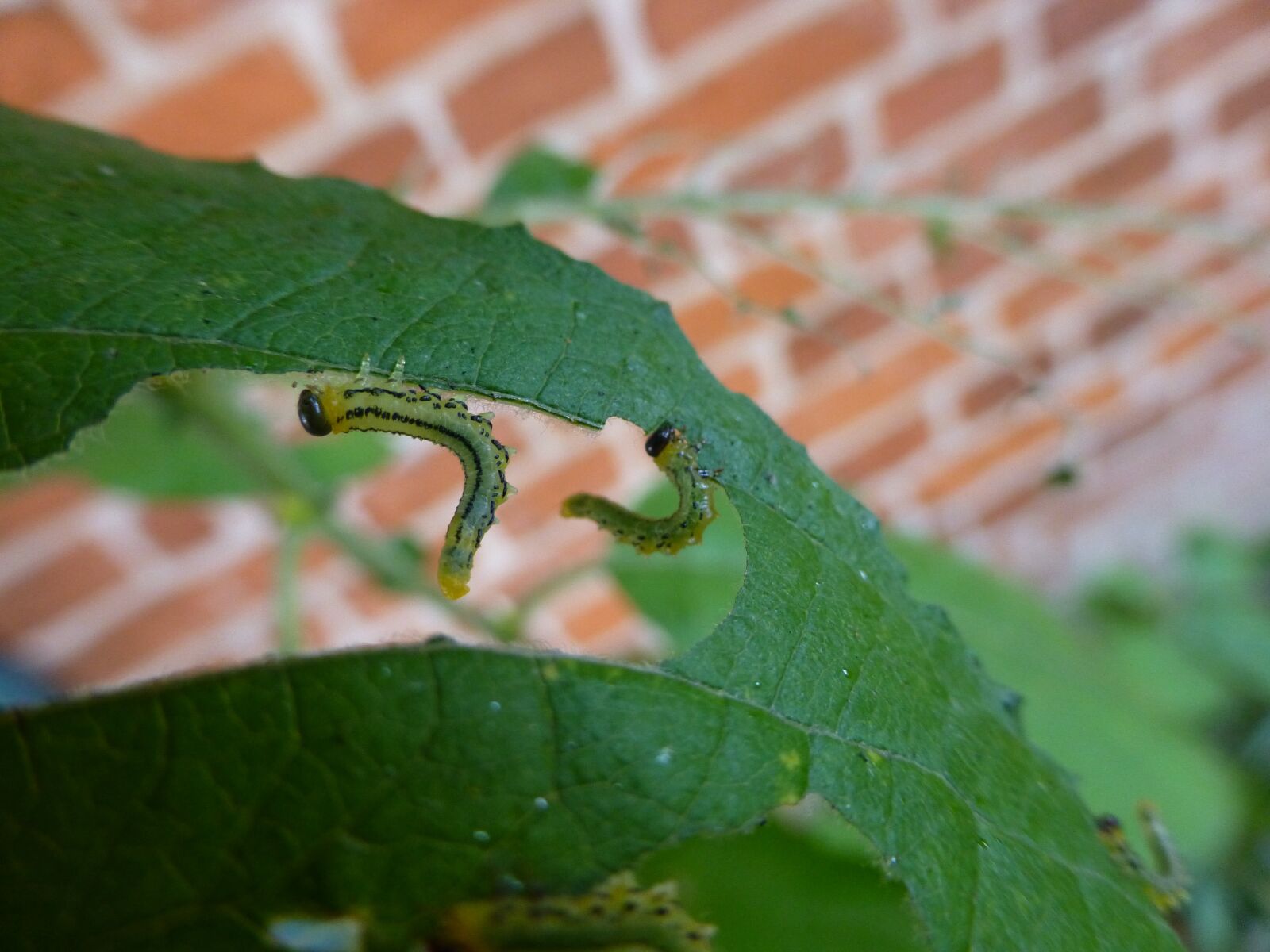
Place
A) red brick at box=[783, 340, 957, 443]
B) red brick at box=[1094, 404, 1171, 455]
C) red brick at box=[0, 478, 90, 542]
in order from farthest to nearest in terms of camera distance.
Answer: red brick at box=[1094, 404, 1171, 455] < red brick at box=[783, 340, 957, 443] < red brick at box=[0, 478, 90, 542]

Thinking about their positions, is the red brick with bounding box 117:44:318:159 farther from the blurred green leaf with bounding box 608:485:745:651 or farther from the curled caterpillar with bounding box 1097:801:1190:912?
the curled caterpillar with bounding box 1097:801:1190:912

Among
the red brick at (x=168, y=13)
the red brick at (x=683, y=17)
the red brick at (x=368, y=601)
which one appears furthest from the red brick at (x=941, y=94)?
the red brick at (x=368, y=601)

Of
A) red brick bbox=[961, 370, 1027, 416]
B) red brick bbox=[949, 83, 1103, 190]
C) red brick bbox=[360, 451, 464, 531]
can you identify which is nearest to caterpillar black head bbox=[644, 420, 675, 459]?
red brick bbox=[360, 451, 464, 531]

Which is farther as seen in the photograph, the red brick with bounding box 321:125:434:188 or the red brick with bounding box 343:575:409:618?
the red brick with bounding box 343:575:409:618

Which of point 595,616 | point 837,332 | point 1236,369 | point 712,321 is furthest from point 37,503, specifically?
point 1236,369

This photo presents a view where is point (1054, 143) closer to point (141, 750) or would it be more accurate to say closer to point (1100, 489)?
point (1100, 489)

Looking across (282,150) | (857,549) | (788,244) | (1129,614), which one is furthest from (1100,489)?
(857,549)

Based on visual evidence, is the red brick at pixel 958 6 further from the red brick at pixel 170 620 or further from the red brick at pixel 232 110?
the red brick at pixel 170 620
